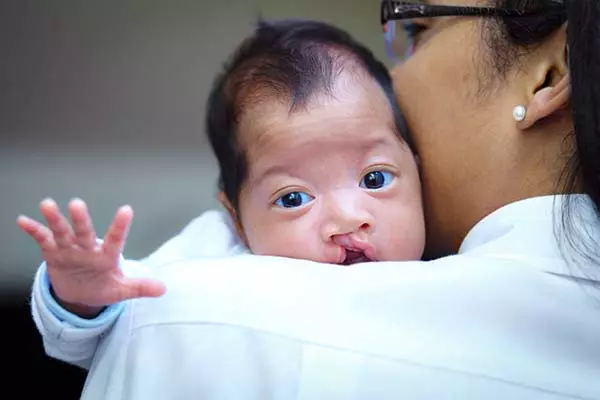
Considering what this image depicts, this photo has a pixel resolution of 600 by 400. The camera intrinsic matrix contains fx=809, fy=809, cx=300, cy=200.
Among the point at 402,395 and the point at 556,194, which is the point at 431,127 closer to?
the point at 556,194

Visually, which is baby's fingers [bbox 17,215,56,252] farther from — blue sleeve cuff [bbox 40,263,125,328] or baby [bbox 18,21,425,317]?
baby [bbox 18,21,425,317]

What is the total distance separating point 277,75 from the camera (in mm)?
931

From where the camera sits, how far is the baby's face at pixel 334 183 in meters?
0.87

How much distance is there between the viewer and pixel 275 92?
92 centimetres

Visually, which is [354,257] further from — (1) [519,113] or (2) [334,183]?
(1) [519,113]

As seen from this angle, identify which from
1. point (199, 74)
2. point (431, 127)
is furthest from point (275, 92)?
point (199, 74)

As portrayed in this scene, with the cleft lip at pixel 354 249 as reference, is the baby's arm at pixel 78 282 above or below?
below

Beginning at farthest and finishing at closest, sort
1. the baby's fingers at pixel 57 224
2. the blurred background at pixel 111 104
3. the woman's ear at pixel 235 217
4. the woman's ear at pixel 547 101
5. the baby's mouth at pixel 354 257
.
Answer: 1. the blurred background at pixel 111 104
2. the woman's ear at pixel 235 217
3. the baby's mouth at pixel 354 257
4. the woman's ear at pixel 547 101
5. the baby's fingers at pixel 57 224

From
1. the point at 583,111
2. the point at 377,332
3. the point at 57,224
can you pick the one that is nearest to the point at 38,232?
the point at 57,224

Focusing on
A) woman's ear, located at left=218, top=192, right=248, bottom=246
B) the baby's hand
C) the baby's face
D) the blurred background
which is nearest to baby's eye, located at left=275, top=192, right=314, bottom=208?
the baby's face

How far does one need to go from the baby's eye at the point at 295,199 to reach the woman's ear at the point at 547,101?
0.24 metres

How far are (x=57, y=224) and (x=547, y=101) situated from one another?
18.3 inches

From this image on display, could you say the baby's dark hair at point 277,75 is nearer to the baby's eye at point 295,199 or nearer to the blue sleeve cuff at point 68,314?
the baby's eye at point 295,199

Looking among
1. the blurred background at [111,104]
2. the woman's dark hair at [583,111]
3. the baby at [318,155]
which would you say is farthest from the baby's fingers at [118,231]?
the blurred background at [111,104]
